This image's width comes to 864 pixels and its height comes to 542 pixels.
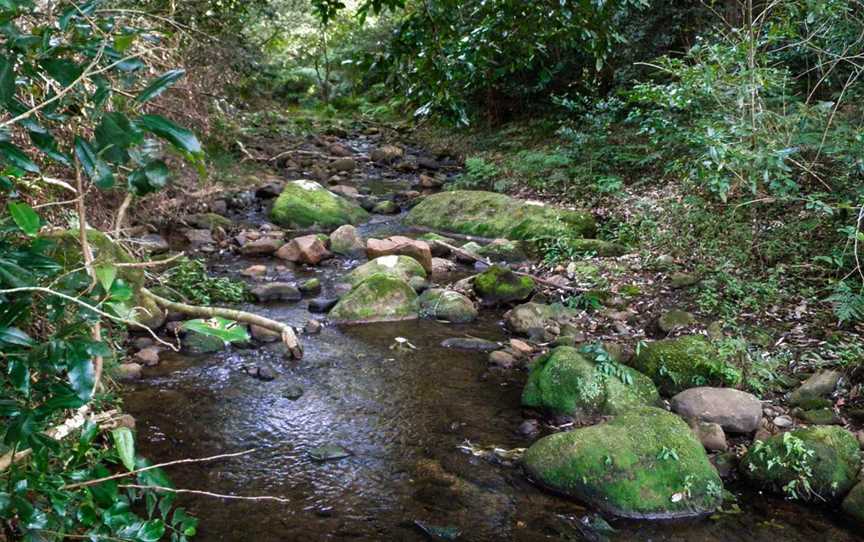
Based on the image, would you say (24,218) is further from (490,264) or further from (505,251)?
(505,251)

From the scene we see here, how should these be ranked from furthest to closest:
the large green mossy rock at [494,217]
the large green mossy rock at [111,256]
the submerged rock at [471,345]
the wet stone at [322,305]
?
the large green mossy rock at [494,217] < the wet stone at [322,305] < the submerged rock at [471,345] < the large green mossy rock at [111,256]

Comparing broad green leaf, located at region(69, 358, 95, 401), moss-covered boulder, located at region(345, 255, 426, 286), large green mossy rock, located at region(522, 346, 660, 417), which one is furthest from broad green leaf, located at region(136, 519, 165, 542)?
moss-covered boulder, located at region(345, 255, 426, 286)

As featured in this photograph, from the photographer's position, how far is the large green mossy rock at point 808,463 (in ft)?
13.0

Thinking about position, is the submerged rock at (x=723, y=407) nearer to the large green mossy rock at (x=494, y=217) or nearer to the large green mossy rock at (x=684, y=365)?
the large green mossy rock at (x=684, y=365)

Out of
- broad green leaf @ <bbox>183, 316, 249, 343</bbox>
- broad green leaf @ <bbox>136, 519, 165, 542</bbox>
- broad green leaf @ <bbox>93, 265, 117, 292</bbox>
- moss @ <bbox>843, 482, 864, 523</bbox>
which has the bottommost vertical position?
moss @ <bbox>843, 482, 864, 523</bbox>

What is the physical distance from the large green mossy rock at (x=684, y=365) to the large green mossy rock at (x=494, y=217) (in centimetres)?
365

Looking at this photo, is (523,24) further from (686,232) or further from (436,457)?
(686,232)

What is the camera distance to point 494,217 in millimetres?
10047

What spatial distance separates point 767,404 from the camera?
486cm

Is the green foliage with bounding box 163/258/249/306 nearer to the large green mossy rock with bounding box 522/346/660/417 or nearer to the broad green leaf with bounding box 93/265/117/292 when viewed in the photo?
the large green mossy rock with bounding box 522/346/660/417

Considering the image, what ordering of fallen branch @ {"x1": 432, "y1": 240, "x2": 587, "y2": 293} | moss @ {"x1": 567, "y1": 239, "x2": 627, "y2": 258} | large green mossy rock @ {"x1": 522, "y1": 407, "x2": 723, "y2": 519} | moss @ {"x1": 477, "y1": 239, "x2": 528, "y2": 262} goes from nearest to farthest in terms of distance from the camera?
large green mossy rock @ {"x1": 522, "y1": 407, "x2": 723, "y2": 519}
fallen branch @ {"x1": 432, "y1": 240, "x2": 587, "y2": 293}
moss @ {"x1": 567, "y1": 239, "x2": 627, "y2": 258}
moss @ {"x1": 477, "y1": 239, "x2": 528, "y2": 262}

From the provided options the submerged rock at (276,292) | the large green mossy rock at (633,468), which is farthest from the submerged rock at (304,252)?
Answer: the large green mossy rock at (633,468)

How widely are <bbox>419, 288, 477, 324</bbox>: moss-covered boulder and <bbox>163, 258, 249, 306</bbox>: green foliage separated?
2032mm

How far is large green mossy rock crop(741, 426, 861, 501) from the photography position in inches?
156
